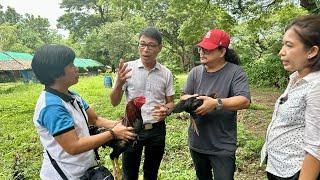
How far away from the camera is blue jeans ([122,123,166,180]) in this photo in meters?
3.43

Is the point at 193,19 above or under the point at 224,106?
above

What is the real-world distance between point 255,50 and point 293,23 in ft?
78.2

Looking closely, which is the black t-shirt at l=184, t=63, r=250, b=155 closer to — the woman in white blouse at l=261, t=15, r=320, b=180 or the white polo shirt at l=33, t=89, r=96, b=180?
the woman in white blouse at l=261, t=15, r=320, b=180

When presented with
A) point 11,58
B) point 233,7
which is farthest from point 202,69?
point 11,58

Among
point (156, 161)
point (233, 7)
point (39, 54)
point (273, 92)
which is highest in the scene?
point (233, 7)

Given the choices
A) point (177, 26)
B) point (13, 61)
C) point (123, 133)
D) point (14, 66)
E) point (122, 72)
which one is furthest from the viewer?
point (13, 61)

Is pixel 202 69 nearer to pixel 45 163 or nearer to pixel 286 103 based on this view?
pixel 286 103

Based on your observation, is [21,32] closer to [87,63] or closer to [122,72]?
[87,63]

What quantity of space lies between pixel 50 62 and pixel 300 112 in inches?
60.0

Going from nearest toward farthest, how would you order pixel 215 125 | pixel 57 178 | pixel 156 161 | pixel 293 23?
pixel 293 23 < pixel 57 178 < pixel 215 125 < pixel 156 161

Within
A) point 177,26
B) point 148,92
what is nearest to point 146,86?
point 148,92

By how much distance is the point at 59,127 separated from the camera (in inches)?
80.3

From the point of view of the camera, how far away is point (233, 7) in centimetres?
1348

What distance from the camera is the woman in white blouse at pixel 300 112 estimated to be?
5.96ft
